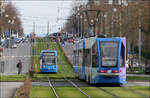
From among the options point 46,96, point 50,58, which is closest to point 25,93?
point 46,96

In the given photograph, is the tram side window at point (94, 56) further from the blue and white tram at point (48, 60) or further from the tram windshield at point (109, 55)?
the blue and white tram at point (48, 60)

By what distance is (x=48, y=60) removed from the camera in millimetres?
51875

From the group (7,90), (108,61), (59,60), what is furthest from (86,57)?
(59,60)

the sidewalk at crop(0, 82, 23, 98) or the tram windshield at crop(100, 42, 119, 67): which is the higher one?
the tram windshield at crop(100, 42, 119, 67)

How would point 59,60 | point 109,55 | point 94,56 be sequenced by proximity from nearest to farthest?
point 109,55, point 94,56, point 59,60

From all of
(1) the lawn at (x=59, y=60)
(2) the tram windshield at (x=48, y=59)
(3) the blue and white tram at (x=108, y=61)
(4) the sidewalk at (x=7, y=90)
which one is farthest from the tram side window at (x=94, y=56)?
(1) the lawn at (x=59, y=60)

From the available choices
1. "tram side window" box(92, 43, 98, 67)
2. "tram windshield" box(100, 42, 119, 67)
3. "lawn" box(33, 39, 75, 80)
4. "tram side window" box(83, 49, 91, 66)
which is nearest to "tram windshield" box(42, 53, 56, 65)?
"lawn" box(33, 39, 75, 80)

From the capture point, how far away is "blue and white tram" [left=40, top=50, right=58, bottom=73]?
5141cm

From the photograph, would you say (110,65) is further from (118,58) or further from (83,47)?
(83,47)

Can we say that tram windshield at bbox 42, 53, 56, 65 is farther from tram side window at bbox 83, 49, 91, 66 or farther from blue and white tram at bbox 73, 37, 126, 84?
blue and white tram at bbox 73, 37, 126, 84

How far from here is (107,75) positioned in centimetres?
2783

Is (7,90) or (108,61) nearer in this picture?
(7,90)

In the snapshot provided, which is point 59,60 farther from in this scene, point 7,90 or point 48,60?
point 7,90

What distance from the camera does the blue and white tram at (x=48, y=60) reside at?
2024 inches
